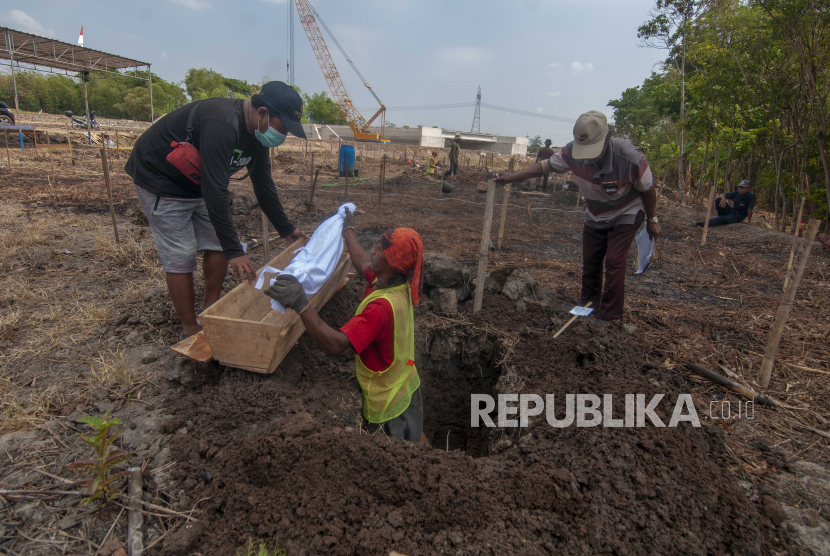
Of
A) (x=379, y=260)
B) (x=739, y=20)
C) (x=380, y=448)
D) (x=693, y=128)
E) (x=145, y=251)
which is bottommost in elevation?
(x=380, y=448)

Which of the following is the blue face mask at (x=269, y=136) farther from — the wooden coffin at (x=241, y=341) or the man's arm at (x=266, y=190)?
the wooden coffin at (x=241, y=341)

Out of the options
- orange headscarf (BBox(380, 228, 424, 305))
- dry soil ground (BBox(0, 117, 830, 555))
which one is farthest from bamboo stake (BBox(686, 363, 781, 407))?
orange headscarf (BBox(380, 228, 424, 305))

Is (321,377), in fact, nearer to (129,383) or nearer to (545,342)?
(129,383)

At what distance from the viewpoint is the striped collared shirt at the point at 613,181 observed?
119 inches

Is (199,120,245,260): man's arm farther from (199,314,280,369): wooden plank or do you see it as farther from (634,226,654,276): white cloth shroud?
(634,226,654,276): white cloth shroud

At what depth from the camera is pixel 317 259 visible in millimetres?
2393

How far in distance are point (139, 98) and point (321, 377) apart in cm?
4433

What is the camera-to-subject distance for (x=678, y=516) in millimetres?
1672

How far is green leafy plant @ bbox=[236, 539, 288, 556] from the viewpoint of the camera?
55.9 inches

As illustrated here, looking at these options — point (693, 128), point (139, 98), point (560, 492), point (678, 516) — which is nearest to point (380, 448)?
point (560, 492)

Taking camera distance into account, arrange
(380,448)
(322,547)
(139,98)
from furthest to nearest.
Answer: (139,98) < (380,448) < (322,547)

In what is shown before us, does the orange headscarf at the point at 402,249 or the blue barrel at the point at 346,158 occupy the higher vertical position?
the blue barrel at the point at 346,158

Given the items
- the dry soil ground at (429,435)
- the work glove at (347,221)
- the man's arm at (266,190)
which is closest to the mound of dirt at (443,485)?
the dry soil ground at (429,435)

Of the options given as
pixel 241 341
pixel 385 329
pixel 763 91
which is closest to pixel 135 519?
pixel 241 341
